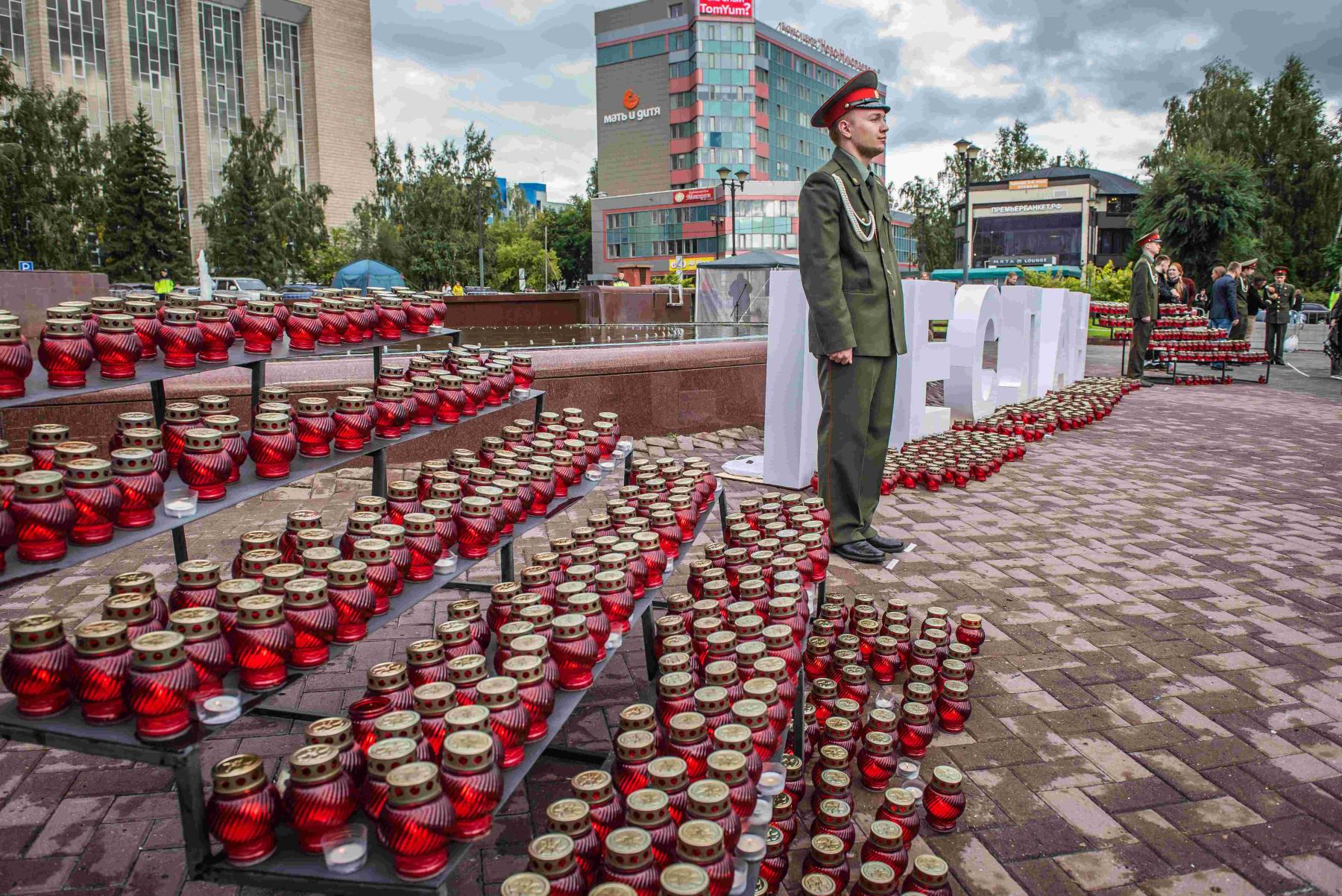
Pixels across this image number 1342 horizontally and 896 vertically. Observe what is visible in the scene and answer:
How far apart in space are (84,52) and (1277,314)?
2656 inches

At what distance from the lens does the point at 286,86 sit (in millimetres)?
66500

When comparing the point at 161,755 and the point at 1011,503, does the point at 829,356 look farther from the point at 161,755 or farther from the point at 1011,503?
the point at 161,755

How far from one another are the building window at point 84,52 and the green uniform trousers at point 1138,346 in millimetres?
61077

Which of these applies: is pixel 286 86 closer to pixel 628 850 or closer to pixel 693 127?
pixel 693 127

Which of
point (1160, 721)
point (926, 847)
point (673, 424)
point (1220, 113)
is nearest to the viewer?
point (926, 847)

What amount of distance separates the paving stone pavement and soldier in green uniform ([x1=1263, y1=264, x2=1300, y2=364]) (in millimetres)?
11517

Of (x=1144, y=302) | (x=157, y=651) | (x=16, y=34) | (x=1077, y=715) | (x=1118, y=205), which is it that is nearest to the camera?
(x=157, y=651)

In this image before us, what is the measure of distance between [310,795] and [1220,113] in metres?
54.1

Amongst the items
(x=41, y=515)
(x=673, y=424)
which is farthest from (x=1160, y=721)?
(x=673, y=424)

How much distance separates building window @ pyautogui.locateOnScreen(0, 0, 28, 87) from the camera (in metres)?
51.2

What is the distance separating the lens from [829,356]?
14.8 ft

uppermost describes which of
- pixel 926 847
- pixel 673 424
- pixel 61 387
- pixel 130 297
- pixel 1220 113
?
pixel 1220 113

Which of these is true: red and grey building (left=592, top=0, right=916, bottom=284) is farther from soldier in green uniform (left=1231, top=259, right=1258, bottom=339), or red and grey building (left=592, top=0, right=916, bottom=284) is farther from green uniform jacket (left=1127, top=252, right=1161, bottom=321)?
green uniform jacket (left=1127, top=252, right=1161, bottom=321)

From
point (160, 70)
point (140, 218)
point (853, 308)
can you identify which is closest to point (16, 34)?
point (160, 70)
